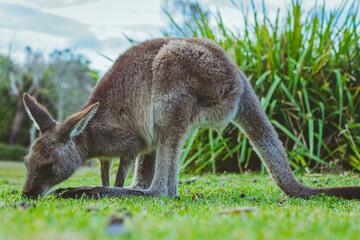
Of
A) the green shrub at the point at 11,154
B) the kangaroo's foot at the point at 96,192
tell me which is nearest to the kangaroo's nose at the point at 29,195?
the kangaroo's foot at the point at 96,192

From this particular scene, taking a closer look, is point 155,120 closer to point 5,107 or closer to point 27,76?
point 5,107

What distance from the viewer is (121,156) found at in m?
3.69

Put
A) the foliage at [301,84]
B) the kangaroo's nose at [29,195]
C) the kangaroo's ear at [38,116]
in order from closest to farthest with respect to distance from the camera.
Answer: the kangaroo's nose at [29,195]
the kangaroo's ear at [38,116]
the foliage at [301,84]

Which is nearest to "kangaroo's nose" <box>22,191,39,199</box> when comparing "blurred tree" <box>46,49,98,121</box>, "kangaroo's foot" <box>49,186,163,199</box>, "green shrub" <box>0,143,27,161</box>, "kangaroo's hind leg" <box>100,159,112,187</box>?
"kangaroo's foot" <box>49,186,163,199</box>

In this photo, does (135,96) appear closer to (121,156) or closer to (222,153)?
(121,156)

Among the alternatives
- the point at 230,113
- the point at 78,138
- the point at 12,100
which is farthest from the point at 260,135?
the point at 12,100

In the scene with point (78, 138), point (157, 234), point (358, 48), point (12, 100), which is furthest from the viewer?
point (12, 100)

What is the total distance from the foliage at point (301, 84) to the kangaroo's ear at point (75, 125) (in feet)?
8.44

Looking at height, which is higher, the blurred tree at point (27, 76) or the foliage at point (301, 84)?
the blurred tree at point (27, 76)

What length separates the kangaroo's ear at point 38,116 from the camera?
3.50 m

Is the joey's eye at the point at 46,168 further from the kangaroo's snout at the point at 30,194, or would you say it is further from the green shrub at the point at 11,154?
the green shrub at the point at 11,154

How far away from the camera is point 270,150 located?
138 inches

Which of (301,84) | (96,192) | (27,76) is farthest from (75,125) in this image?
(27,76)

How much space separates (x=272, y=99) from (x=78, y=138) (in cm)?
373
